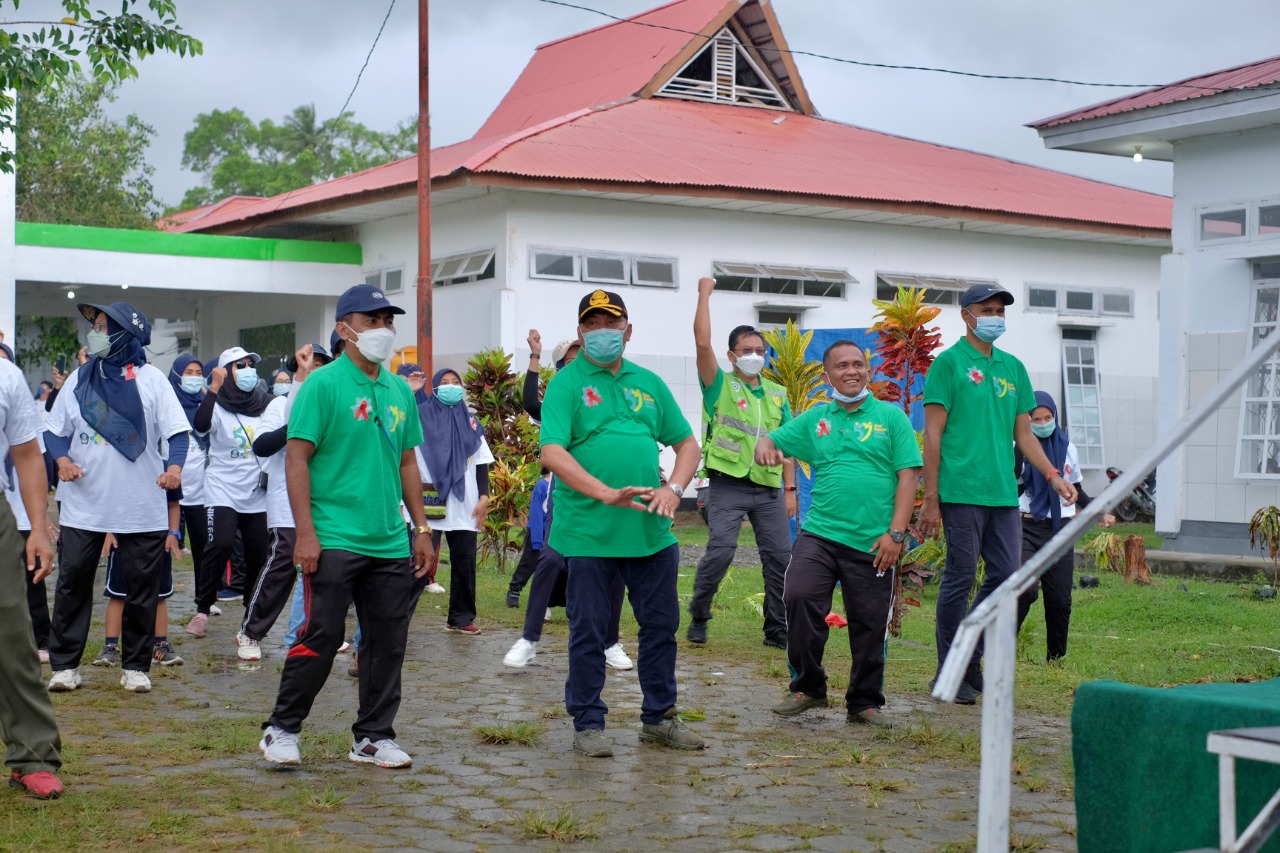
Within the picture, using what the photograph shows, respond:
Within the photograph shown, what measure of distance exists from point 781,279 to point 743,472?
1360 cm

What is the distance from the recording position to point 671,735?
6.54 metres

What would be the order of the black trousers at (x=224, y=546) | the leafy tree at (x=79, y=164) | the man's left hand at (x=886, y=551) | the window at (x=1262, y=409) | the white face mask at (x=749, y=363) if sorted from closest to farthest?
the man's left hand at (x=886, y=551) → the white face mask at (x=749, y=363) → the black trousers at (x=224, y=546) → the window at (x=1262, y=409) → the leafy tree at (x=79, y=164)

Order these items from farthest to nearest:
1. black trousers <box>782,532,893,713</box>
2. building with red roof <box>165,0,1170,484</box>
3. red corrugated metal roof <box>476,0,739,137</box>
A: red corrugated metal roof <box>476,0,739,137</box> < building with red roof <box>165,0,1170,484</box> < black trousers <box>782,532,893,713</box>

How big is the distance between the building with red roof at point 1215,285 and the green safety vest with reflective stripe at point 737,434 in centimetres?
725

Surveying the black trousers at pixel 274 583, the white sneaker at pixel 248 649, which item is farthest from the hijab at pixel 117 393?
the white sneaker at pixel 248 649

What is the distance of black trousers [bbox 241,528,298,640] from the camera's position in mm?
8883

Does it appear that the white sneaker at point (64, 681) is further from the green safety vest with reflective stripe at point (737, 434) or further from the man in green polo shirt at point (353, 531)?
the green safety vest with reflective stripe at point (737, 434)

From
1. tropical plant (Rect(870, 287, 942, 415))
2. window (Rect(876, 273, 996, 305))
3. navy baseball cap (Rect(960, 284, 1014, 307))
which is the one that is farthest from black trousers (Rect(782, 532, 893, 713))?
window (Rect(876, 273, 996, 305))

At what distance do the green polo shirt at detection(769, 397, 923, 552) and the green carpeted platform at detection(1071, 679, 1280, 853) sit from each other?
9.76 feet

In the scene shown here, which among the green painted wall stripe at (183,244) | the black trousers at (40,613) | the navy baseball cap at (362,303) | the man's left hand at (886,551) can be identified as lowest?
the black trousers at (40,613)

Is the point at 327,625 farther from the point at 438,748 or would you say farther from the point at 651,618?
the point at 651,618

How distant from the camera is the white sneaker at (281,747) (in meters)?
6.03

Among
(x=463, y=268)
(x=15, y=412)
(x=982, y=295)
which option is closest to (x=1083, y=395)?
(x=463, y=268)

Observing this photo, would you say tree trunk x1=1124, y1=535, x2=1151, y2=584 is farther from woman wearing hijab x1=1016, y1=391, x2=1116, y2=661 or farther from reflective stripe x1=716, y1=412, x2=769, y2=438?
reflective stripe x1=716, y1=412, x2=769, y2=438
